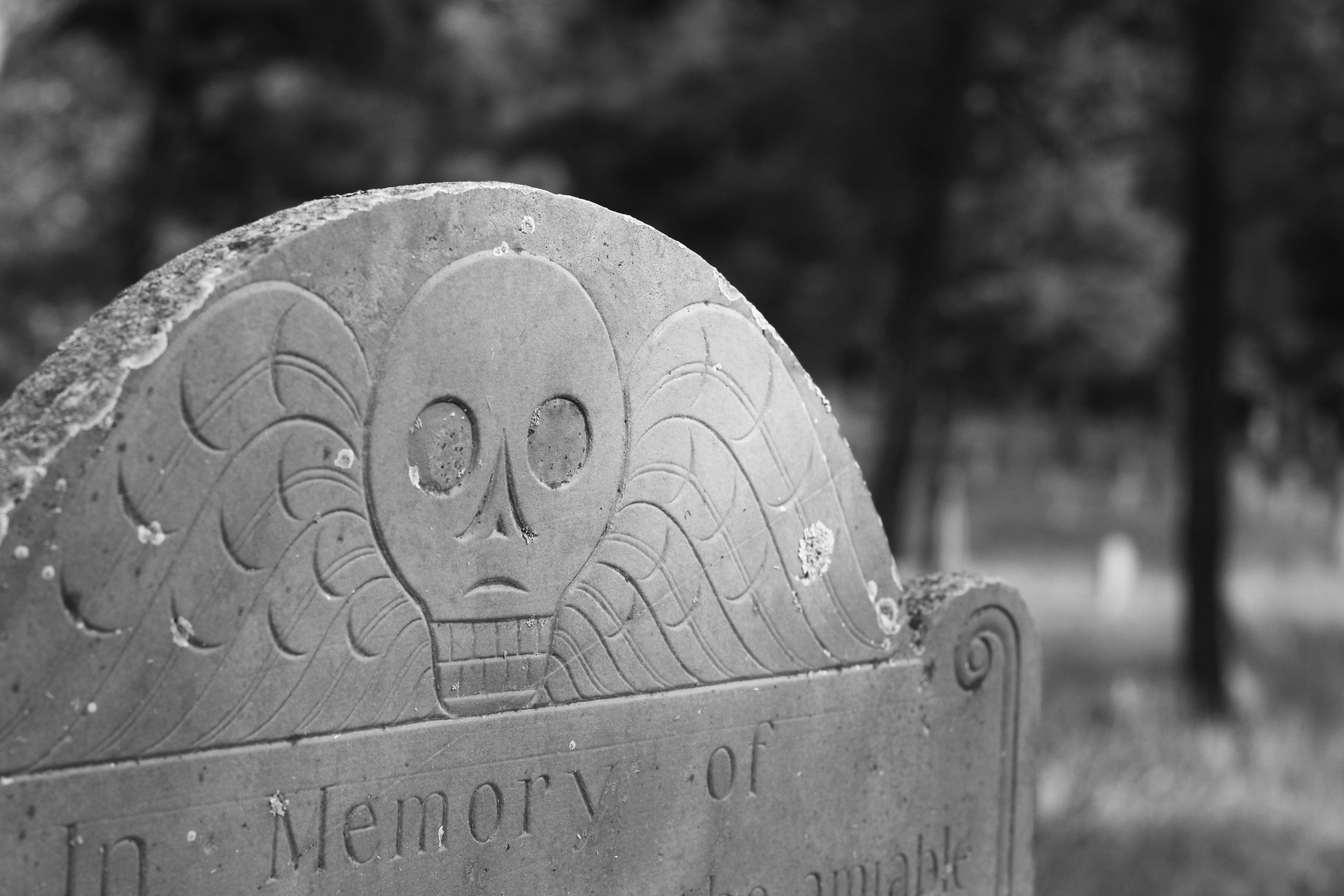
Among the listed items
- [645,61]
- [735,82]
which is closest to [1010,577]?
[735,82]

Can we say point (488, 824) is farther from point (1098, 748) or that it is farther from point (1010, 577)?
point (1010, 577)

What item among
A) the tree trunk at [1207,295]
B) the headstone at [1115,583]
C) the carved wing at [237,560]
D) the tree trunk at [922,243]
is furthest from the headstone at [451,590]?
the headstone at [1115,583]

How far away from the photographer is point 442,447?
2.08 m

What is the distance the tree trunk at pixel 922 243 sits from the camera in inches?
420

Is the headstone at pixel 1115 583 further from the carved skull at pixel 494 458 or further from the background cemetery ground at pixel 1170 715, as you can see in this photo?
the carved skull at pixel 494 458

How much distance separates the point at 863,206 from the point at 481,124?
349 cm

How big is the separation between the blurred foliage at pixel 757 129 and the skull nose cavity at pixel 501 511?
429cm

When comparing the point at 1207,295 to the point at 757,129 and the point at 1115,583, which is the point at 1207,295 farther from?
the point at 757,129

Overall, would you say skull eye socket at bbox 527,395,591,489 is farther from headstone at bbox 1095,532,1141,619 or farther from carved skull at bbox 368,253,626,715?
headstone at bbox 1095,532,1141,619

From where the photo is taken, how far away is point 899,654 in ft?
9.07

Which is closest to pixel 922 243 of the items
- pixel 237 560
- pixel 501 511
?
pixel 501 511

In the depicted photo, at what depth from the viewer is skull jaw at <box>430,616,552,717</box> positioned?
2086 mm

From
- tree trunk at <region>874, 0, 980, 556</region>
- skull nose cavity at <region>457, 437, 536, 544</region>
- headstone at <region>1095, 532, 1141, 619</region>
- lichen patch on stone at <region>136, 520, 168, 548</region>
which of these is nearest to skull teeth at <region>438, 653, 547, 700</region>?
skull nose cavity at <region>457, 437, 536, 544</region>

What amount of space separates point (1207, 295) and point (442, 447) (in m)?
7.84
